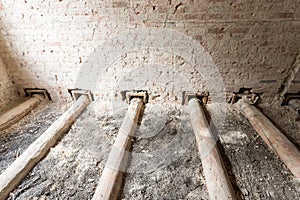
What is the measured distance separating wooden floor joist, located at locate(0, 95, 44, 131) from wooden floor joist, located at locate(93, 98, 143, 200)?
42.9 inches

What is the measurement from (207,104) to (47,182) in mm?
1639

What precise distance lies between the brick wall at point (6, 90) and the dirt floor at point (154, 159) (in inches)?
13.3

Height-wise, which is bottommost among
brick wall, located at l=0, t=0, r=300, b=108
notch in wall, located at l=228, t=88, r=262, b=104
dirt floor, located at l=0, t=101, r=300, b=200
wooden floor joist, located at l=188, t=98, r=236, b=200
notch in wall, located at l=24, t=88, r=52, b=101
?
dirt floor, located at l=0, t=101, r=300, b=200

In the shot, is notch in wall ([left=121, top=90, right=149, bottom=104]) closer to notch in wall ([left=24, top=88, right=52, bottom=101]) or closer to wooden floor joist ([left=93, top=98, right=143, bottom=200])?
wooden floor joist ([left=93, top=98, right=143, bottom=200])

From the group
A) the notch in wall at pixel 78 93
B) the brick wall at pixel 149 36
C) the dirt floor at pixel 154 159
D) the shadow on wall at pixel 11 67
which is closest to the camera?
the dirt floor at pixel 154 159

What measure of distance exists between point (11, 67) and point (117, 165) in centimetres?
171

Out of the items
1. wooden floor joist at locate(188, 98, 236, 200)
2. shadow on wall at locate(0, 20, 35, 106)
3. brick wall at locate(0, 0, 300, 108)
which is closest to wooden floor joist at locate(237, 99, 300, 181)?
brick wall at locate(0, 0, 300, 108)

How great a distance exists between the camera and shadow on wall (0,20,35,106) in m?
1.90

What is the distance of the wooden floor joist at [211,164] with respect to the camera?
1038 mm

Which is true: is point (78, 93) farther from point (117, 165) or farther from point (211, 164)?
point (211, 164)

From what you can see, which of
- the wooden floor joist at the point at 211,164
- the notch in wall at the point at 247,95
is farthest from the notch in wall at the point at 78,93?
the notch in wall at the point at 247,95

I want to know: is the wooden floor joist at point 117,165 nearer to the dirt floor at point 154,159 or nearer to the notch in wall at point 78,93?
the dirt floor at point 154,159

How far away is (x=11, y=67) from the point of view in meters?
2.03

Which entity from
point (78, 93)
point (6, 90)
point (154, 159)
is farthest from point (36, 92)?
point (154, 159)
